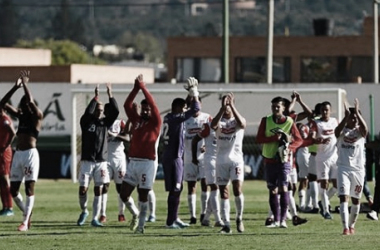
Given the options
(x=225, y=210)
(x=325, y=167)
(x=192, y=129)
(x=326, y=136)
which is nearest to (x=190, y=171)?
(x=192, y=129)

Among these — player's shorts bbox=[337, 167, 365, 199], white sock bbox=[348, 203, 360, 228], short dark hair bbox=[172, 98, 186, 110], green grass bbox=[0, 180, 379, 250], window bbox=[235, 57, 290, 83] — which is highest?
window bbox=[235, 57, 290, 83]

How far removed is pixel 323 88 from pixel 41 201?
13.8m

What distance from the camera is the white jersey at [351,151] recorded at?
23.1 meters

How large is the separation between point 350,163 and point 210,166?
2778 mm

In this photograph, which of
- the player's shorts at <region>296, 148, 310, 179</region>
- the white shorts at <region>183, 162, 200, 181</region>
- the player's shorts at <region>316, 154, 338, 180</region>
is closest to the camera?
the white shorts at <region>183, 162, 200, 181</region>

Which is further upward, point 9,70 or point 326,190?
point 9,70

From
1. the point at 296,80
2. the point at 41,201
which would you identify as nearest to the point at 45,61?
the point at 296,80

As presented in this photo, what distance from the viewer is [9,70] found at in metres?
59.4

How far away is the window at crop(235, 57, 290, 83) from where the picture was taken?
3189 inches

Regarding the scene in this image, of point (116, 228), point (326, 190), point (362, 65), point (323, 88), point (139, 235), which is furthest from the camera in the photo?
point (362, 65)

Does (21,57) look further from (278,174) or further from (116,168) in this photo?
(278,174)

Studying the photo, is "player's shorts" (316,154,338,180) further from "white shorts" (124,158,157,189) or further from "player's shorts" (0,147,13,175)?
"white shorts" (124,158,157,189)

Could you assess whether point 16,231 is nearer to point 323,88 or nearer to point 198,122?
point 198,122

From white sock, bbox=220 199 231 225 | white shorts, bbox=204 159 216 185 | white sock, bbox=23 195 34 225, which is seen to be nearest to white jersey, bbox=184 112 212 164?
white shorts, bbox=204 159 216 185
